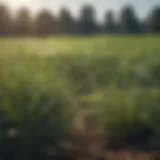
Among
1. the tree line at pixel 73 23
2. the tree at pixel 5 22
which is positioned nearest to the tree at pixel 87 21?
the tree line at pixel 73 23

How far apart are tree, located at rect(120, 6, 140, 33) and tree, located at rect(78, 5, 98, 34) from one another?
100 millimetres

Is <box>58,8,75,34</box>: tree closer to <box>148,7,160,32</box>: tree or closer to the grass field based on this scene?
the grass field

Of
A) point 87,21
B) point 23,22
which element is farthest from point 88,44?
point 23,22

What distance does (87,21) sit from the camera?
6.05 ft

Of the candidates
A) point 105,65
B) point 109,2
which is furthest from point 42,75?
point 109,2

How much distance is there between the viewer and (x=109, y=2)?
5.98 feet

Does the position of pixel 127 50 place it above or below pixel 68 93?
above

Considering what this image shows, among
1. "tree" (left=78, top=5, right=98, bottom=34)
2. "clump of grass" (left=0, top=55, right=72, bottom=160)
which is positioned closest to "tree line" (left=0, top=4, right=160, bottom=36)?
"tree" (left=78, top=5, right=98, bottom=34)

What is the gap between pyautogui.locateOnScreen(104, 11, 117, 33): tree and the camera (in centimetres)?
184

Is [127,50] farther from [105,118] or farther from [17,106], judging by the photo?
[17,106]

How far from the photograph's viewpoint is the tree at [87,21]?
1.84 meters

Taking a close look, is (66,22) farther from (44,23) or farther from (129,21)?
(129,21)

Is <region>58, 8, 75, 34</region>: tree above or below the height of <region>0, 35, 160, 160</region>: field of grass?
above

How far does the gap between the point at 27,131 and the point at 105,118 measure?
0.28 metres
